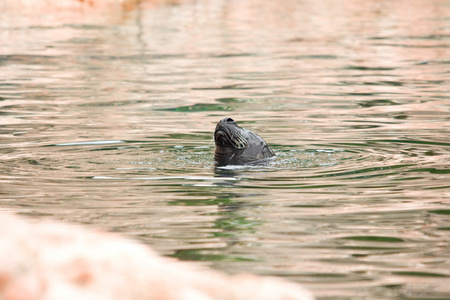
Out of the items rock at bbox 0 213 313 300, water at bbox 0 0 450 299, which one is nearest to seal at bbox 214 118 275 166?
water at bbox 0 0 450 299

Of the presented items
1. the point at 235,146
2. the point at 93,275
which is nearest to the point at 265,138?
the point at 235,146

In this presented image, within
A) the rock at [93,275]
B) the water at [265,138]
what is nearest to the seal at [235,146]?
the water at [265,138]

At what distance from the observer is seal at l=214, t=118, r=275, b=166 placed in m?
7.93

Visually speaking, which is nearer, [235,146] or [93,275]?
[93,275]

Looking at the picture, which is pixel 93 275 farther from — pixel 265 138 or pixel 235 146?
pixel 265 138

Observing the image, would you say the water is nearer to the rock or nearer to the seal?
the seal

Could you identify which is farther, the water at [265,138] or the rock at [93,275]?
the water at [265,138]

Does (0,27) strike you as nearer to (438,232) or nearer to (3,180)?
(3,180)

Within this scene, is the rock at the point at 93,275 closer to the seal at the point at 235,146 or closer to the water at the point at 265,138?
the water at the point at 265,138

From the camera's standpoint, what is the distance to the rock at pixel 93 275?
2744 millimetres

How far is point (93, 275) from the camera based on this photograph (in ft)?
9.50

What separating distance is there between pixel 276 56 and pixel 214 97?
6.04 metres

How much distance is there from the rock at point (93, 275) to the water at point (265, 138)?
1.14m

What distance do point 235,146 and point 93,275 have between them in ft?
17.1
